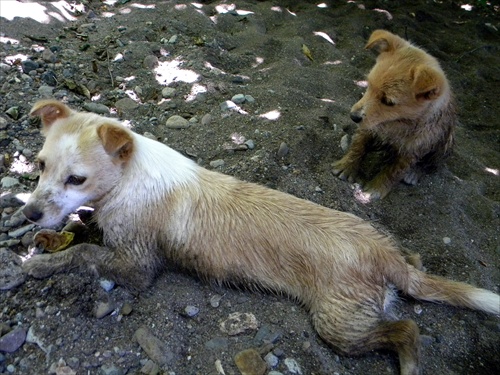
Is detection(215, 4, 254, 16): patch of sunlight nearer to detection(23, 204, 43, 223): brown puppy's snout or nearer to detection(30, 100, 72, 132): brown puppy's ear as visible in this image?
detection(30, 100, 72, 132): brown puppy's ear

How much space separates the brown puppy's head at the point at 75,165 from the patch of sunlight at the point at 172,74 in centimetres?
247

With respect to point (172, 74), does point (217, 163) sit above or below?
below

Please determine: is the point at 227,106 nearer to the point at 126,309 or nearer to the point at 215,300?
the point at 215,300

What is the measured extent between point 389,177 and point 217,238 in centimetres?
242

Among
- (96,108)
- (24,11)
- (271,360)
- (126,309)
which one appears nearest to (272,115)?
(96,108)

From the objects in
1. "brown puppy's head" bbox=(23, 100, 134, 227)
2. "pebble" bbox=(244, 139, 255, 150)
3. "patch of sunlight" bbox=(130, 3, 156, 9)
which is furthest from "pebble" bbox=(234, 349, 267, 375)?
"patch of sunlight" bbox=(130, 3, 156, 9)

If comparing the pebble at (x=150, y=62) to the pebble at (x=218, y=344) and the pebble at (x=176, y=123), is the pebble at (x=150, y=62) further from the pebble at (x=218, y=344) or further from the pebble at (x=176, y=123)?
the pebble at (x=218, y=344)

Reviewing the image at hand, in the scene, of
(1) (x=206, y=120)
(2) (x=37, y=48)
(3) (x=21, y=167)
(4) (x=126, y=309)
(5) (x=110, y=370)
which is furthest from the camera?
(2) (x=37, y=48)

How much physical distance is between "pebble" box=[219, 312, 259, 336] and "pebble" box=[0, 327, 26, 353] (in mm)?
1320

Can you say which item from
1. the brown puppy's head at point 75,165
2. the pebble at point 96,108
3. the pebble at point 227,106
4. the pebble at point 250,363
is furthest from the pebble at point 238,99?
the pebble at point 250,363

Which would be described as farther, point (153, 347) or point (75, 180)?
point (75, 180)

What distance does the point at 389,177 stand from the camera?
16.4ft

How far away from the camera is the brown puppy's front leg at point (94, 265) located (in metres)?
3.26

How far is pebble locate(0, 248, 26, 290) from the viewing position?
3.18 metres
